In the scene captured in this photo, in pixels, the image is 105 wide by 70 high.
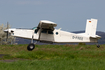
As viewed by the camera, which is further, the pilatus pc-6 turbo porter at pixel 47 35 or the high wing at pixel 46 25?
the pilatus pc-6 turbo porter at pixel 47 35

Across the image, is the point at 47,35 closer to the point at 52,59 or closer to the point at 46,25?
the point at 46,25

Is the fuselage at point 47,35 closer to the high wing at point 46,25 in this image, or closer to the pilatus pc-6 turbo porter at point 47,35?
the pilatus pc-6 turbo porter at point 47,35

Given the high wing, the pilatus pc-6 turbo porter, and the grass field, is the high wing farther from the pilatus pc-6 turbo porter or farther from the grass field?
the grass field

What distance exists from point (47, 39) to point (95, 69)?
1384 centimetres

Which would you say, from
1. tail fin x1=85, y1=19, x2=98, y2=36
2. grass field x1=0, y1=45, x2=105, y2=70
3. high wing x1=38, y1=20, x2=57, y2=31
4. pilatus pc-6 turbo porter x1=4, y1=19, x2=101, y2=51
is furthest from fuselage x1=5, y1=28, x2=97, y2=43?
tail fin x1=85, y1=19, x2=98, y2=36

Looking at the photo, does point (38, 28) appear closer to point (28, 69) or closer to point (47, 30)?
point (47, 30)

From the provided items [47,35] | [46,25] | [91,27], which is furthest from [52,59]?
[91,27]

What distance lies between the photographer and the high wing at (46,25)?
19.5 metres

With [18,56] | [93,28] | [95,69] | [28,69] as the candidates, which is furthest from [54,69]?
[93,28]

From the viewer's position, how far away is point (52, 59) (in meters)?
12.7

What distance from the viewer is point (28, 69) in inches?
329

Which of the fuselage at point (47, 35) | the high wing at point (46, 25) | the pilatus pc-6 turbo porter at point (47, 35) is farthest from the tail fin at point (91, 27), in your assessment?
the high wing at point (46, 25)

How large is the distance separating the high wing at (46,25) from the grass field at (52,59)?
2735mm

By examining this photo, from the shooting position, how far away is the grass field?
918cm
